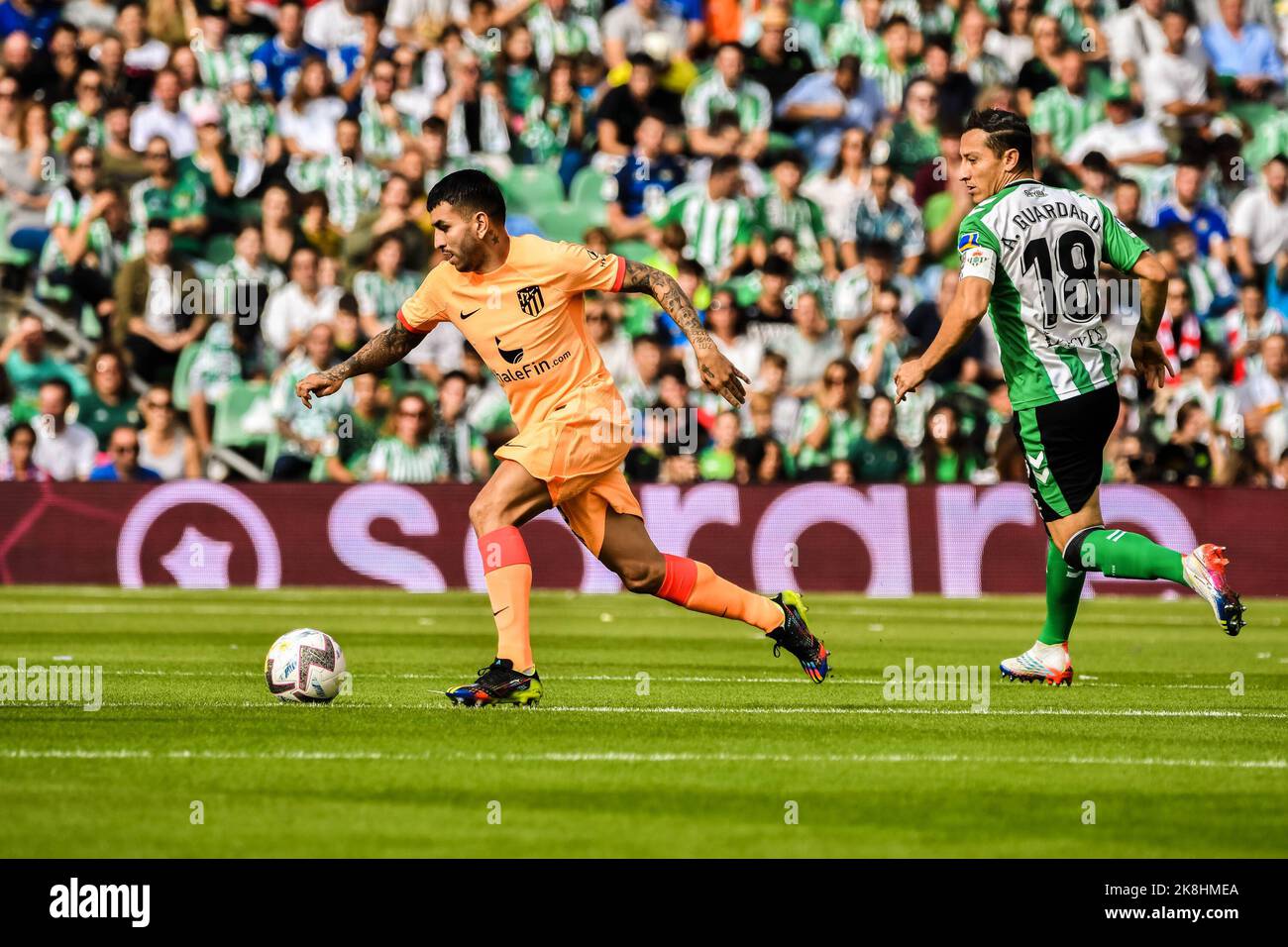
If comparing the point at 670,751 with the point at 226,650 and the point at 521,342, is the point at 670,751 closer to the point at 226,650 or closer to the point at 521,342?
the point at 521,342

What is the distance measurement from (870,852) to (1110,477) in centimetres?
1392

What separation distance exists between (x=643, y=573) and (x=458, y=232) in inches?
72.3

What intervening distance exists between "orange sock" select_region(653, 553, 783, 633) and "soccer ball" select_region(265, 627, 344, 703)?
1617 mm

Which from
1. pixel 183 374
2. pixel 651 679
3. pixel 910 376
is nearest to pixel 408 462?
pixel 183 374

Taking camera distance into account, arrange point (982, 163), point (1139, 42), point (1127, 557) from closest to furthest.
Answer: point (1127, 557) < point (982, 163) < point (1139, 42)

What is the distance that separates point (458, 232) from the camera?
29.8 feet

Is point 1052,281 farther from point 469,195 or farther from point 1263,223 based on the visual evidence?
point 1263,223

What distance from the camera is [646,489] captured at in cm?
1823

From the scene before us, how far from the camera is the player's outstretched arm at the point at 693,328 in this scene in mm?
8758

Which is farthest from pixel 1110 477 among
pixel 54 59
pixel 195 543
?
pixel 54 59

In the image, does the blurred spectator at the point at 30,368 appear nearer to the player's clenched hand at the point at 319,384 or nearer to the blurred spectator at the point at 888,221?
the blurred spectator at the point at 888,221

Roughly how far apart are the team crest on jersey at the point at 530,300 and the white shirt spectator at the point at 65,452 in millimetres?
10771

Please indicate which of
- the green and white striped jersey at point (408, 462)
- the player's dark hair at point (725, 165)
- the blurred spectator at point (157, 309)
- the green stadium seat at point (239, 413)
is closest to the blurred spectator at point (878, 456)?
the player's dark hair at point (725, 165)

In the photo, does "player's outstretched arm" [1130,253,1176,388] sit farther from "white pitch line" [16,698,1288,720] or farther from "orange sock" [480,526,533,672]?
"orange sock" [480,526,533,672]
